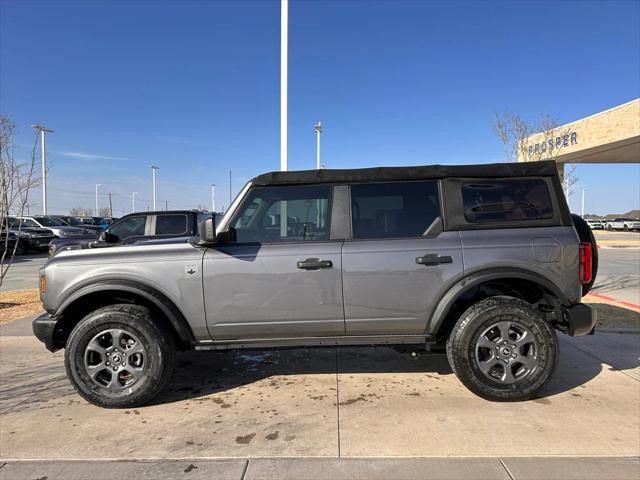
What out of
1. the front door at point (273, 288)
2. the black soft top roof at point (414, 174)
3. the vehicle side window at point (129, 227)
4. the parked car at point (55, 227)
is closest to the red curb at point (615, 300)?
the black soft top roof at point (414, 174)

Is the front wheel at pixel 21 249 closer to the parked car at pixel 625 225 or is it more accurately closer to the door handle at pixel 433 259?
the door handle at pixel 433 259

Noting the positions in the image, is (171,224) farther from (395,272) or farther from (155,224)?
(395,272)

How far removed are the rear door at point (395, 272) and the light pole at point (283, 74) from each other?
7264mm

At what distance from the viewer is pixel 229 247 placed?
3896 millimetres

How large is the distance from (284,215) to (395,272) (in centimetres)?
110

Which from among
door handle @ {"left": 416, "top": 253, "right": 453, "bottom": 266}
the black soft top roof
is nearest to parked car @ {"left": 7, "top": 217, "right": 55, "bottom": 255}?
the black soft top roof

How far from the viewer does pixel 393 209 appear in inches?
159

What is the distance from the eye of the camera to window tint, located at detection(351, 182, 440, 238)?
397cm

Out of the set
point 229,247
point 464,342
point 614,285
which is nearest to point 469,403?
point 464,342

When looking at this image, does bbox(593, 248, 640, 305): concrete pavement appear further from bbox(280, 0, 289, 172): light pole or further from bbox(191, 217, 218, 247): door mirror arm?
bbox(191, 217, 218, 247): door mirror arm

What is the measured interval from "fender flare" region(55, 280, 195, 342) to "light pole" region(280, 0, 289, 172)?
7.49 m

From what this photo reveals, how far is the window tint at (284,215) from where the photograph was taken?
13.0 feet

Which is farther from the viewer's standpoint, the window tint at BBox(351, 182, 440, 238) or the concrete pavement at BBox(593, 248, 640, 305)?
the concrete pavement at BBox(593, 248, 640, 305)

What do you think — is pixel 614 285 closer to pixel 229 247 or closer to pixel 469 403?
pixel 469 403
